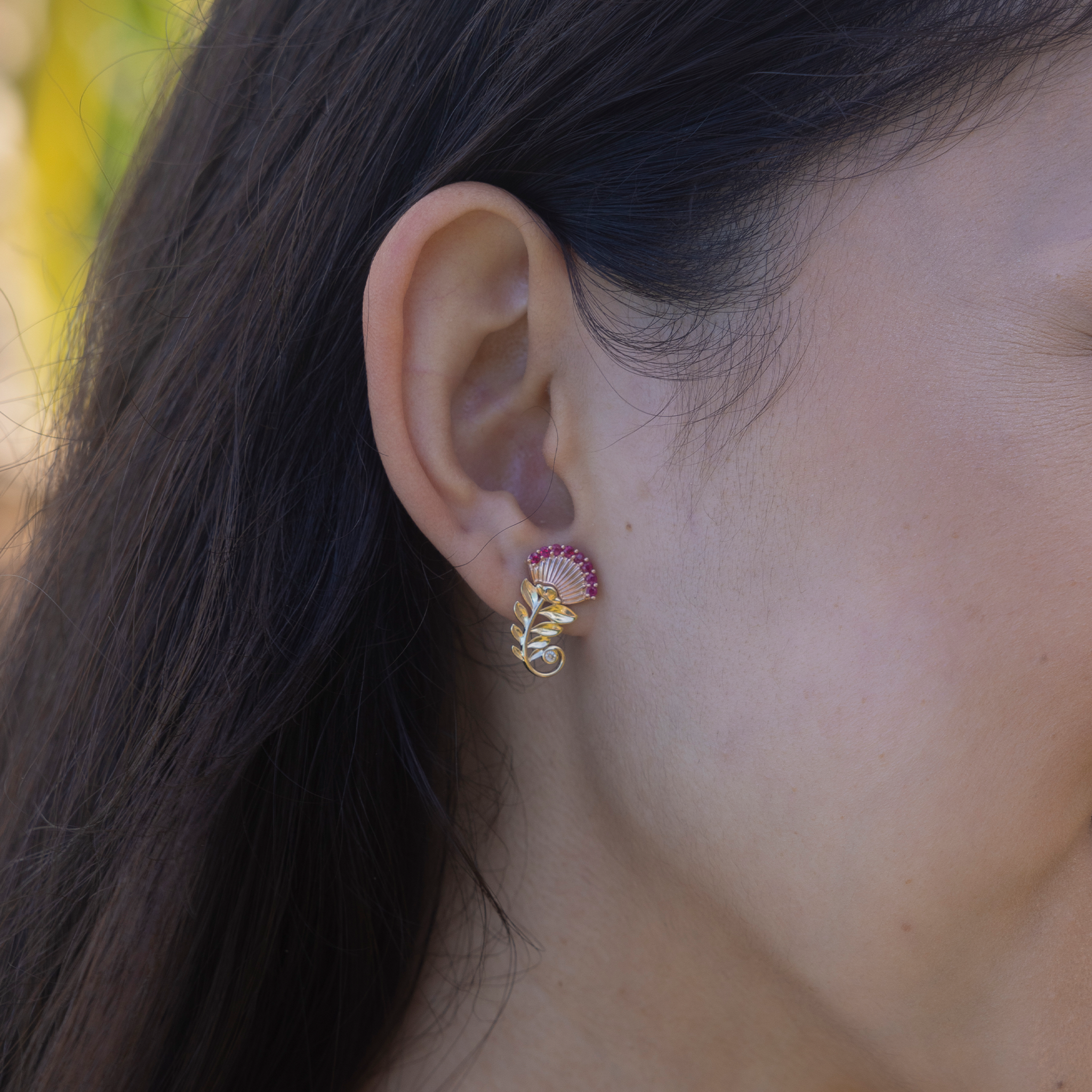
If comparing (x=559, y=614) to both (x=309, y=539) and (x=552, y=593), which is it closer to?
(x=552, y=593)

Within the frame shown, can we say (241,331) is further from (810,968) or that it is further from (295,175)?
(810,968)

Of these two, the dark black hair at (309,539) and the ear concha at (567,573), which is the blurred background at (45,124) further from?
the ear concha at (567,573)

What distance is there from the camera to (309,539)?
1.09 meters

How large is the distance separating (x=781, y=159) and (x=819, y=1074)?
3.14 feet

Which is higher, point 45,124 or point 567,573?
point 45,124

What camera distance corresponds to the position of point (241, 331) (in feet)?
3.60

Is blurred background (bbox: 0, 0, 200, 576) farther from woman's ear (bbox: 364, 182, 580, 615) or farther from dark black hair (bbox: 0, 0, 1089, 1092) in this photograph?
woman's ear (bbox: 364, 182, 580, 615)

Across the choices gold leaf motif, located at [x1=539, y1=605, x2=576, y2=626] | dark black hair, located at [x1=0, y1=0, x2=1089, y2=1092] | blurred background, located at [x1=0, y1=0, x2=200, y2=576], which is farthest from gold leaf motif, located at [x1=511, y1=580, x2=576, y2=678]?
blurred background, located at [x1=0, y1=0, x2=200, y2=576]

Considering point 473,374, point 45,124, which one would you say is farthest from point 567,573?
point 45,124

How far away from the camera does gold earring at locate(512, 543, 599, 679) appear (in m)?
0.98

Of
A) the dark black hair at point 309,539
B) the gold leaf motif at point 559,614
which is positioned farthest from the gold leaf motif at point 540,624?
the dark black hair at point 309,539

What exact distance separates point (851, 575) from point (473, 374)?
408mm

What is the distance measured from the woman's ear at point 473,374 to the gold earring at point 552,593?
2 centimetres

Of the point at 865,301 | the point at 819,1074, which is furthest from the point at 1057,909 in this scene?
the point at 865,301
